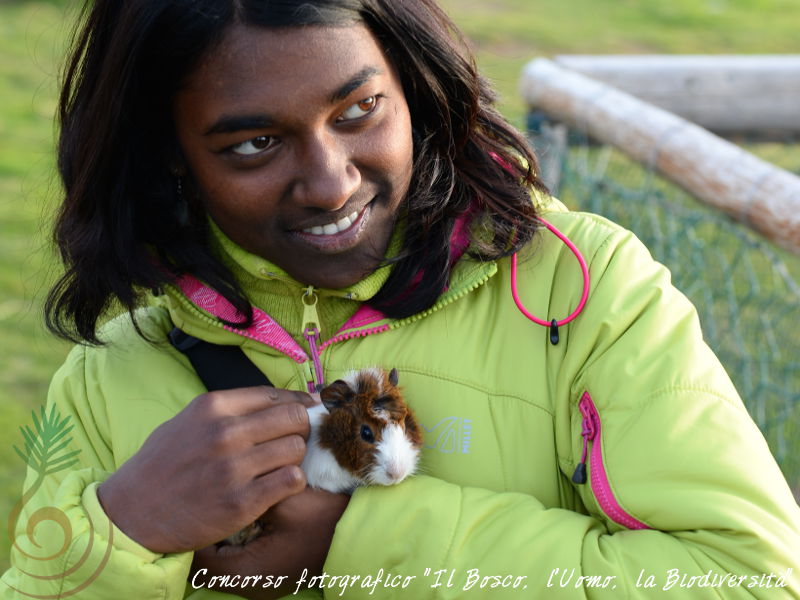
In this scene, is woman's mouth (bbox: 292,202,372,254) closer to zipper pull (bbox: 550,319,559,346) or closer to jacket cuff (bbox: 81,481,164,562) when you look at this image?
zipper pull (bbox: 550,319,559,346)

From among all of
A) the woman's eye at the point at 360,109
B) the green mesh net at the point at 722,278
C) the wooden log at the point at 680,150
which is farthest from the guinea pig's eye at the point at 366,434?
the green mesh net at the point at 722,278

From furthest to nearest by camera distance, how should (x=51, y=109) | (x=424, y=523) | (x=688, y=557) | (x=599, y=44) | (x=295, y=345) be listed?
(x=599, y=44)
(x=51, y=109)
(x=295, y=345)
(x=424, y=523)
(x=688, y=557)

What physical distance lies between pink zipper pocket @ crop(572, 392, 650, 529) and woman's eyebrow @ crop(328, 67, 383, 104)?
741mm

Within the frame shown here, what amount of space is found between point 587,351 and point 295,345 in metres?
0.64

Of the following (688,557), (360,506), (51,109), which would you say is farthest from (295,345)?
(51,109)

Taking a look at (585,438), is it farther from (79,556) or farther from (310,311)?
(79,556)

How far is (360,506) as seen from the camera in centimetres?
180

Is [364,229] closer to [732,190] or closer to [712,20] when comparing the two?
[732,190]

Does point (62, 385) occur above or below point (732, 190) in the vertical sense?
below

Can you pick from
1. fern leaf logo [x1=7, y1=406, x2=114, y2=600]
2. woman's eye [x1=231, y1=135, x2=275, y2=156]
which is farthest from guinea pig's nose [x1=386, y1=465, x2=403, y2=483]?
woman's eye [x1=231, y1=135, x2=275, y2=156]

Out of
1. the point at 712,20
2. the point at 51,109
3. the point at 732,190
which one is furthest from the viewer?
the point at 712,20

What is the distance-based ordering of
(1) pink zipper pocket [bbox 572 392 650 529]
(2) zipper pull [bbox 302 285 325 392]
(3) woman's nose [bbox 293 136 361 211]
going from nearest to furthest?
1. (1) pink zipper pocket [bbox 572 392 650 529]
2. (3) woman's nose [bbox 293 136 361 211]
3. (2) zipper pull [bbox 302 285 325 392]

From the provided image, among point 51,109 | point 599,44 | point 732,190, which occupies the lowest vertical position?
point 51,109

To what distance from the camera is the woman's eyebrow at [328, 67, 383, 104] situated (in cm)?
181
